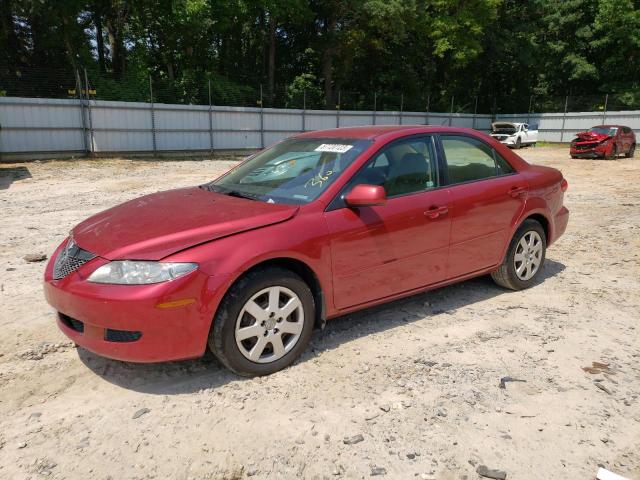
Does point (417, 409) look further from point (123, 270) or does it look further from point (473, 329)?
point (123, 270)

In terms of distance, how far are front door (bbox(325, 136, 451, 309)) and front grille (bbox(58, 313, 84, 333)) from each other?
163 centimetres

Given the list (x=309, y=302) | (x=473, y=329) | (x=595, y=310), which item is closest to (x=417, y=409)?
(x=309, y=302)

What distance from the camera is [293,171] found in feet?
Result: 12.8

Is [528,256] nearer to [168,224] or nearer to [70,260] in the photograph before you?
[168,224]

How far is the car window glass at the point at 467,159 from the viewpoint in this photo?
4266 millimetres

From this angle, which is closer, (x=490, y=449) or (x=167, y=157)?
(x=490, y=449)

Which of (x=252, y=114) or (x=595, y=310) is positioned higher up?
(x=252, y=114)

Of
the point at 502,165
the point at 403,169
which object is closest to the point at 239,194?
the point at 403,169

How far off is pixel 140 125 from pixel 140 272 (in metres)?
18.5

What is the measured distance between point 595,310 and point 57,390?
431 cm

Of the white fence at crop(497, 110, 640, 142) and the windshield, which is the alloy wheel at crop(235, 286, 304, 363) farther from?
the white fence at crop(497, 110, 640, 142)

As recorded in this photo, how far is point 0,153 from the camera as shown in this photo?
16.6 metres

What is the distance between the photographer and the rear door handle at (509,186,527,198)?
15.0ft

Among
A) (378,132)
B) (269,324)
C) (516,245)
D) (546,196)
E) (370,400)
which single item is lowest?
(370,400)
